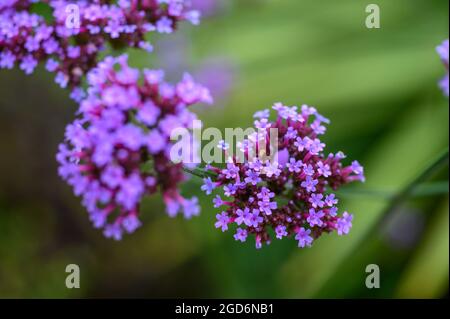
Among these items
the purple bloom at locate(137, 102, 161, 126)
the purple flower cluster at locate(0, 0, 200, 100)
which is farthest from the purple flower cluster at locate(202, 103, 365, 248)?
the purple flower cluster at locate(0, 0, 200, 100)

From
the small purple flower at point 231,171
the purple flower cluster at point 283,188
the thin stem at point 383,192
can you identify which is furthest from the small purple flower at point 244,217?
the thin stem at point 383,192

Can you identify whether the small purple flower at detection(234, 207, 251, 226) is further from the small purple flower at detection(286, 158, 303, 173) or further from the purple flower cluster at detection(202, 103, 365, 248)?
the small purple flower at detection(286, 158, 303, 173)

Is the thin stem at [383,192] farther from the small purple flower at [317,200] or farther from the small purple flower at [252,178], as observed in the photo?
the small purple flower at [252,178]

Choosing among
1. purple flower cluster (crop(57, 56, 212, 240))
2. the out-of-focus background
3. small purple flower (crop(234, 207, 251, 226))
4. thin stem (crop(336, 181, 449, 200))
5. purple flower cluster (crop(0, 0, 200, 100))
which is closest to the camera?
purple flower cluster (crop(57, 56, 212, 240))

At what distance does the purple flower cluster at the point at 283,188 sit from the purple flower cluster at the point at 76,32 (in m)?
0.61

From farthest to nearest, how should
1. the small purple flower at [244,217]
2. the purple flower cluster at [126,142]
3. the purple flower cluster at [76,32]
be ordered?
1. the purple flower cluster at [76,32]
2. the small purple flower at [244,217]
3. the purple flower cluster at [126,142]

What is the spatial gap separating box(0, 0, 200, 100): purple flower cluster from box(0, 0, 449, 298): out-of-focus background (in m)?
1.52

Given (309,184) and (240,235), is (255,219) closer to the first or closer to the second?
(240,235)

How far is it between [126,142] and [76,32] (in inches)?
27.4

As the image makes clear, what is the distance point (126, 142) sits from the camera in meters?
1.56

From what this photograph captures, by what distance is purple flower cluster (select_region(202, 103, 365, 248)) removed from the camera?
69.7 inches

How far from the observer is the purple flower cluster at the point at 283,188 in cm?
177

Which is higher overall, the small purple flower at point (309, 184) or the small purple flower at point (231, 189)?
the small purple flower at point (309, 184)
